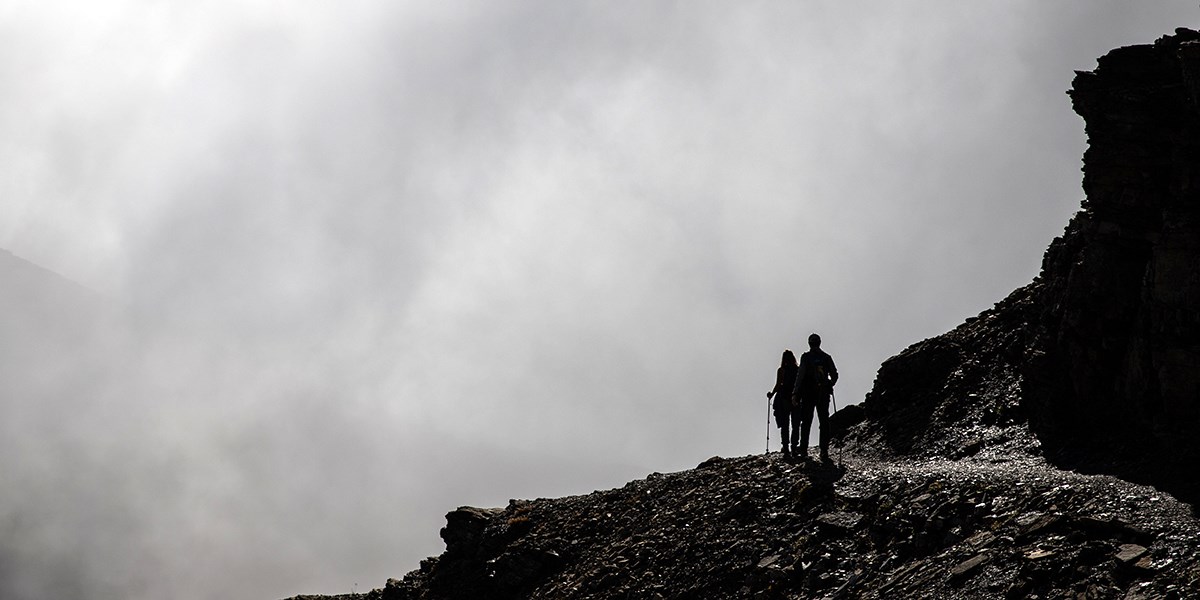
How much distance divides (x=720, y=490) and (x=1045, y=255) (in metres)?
15.4

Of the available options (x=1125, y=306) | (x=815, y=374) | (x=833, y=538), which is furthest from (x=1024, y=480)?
(x=815, y=374)

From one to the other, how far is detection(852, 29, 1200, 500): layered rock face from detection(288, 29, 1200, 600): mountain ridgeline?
5 centimetres

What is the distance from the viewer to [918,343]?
121 feet

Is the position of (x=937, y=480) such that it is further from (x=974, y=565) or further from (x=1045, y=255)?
(x=1045, y=255)

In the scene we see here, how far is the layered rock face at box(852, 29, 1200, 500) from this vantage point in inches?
808

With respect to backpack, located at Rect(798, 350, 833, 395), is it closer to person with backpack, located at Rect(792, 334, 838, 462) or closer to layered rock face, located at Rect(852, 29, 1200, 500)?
person with backpack, located at Rect(792, 334, 838, 462)

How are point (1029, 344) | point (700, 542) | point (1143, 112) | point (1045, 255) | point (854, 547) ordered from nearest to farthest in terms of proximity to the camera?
point (854, 547) → point (1143, 112) → point (700, 542) → point (1029, 344) → point (1045, 255)

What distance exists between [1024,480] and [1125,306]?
21.9 feet

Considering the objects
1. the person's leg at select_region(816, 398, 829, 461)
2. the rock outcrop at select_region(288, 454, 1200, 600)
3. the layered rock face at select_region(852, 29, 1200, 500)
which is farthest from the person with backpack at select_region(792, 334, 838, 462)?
the layered rock face at select_region(852, 29, 1200, 500)

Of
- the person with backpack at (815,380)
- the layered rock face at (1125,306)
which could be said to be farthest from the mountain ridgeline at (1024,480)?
the person with backpack at (815,380)

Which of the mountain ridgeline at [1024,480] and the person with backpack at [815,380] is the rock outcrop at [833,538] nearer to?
the mountain ridgeline at [1024,480]

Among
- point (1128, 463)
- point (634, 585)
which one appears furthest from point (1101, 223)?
point (634, 585)

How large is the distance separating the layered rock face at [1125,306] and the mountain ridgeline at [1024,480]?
0.16ft

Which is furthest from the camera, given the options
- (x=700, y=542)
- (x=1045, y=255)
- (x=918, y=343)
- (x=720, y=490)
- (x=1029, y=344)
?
(x=918, y=343)
